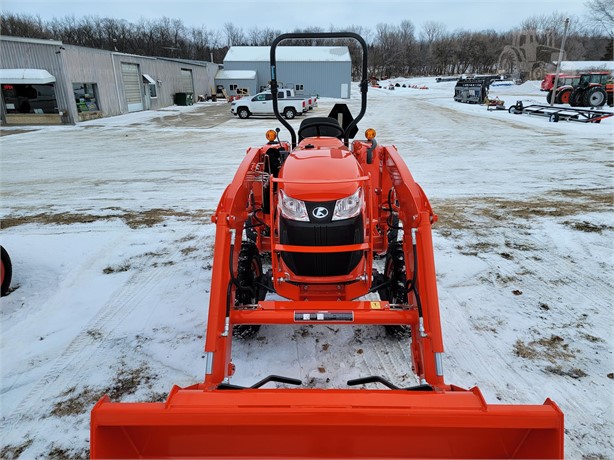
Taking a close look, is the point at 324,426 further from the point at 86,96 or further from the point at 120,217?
the point at 86,96

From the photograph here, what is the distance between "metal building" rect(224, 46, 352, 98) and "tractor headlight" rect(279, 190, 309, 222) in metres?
37.8

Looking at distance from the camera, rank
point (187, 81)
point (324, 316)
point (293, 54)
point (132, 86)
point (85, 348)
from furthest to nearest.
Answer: point (293, 54) < point (187, 81) < point (132, 86) < point (85, 348) < point (324, 316)

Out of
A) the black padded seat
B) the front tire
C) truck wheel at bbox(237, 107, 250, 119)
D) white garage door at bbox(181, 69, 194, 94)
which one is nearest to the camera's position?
the black padded seat

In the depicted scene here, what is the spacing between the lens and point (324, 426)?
1871mm

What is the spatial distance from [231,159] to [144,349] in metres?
8.16

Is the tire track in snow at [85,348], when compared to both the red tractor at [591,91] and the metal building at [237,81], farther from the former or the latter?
the metal building at [237,81]

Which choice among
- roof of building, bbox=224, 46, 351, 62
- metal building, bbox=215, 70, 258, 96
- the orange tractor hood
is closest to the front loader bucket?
the orange tractor hood

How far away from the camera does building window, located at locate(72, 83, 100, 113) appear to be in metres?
19.9

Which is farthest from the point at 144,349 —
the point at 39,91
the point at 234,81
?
the point at 234,81

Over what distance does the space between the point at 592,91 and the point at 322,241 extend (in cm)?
2512

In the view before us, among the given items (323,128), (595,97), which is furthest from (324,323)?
(595,97)

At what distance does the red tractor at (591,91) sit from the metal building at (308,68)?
65.0ft

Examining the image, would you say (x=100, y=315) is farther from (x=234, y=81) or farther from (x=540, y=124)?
(x=234, y=81)

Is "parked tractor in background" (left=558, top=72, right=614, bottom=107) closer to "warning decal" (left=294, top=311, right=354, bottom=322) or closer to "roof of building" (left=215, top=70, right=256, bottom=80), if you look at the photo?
"warning decal" (left=294, top=311, right=354, bottom=322)
